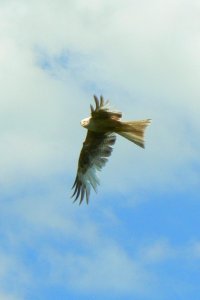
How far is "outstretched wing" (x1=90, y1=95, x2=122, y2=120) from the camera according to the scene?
21953 millimetres

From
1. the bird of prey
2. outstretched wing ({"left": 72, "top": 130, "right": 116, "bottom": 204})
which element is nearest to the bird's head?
the bird of prey

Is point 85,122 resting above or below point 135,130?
above

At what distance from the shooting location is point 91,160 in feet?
82.9

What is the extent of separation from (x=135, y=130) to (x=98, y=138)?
2509 mm

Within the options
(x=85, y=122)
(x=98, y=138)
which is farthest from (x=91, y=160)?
(x=85, y=122)

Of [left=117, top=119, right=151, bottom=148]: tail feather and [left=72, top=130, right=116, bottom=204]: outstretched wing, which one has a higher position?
[left=72, top=130, right=116, bottom=204]: outstretched wing

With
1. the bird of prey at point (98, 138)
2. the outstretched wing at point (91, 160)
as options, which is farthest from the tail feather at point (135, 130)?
the outstretched wing at point (91, 160)

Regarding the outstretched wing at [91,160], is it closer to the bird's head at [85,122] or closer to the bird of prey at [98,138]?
the bird of prey at [98,138]

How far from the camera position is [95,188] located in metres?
25.3

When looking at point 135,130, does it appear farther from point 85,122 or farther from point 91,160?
point 91,160

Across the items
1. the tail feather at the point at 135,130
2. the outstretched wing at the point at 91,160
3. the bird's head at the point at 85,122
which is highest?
the outstretched wing at the point at 91,160

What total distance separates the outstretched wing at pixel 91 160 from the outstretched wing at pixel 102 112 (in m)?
2.11

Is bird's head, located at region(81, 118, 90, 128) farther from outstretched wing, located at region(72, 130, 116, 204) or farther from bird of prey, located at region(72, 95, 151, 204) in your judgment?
outstretched wing, located at region(72, 130, 116, 204)

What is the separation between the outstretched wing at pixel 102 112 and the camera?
2195cm
